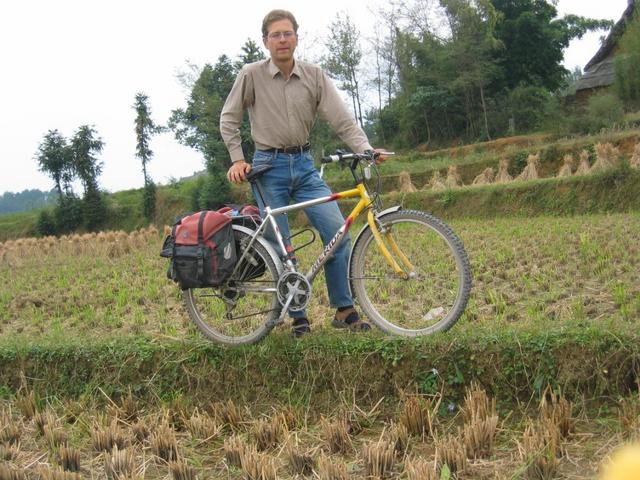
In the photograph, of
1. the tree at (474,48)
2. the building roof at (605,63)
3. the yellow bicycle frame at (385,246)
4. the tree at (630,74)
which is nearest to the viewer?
the yellow bicycle frame at (385,246)

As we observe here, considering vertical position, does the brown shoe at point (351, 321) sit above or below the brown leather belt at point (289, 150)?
below

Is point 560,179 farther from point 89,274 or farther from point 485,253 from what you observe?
point 89,274

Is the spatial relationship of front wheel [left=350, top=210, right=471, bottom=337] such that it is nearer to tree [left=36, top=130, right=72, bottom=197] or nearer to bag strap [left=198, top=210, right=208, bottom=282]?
bag strap [left=198, top=210, right=208, bottom=282]

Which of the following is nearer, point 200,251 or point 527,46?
point 200,251

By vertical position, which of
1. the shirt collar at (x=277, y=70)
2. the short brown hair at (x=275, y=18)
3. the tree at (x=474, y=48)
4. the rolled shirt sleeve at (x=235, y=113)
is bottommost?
the rolled shirt sleeve at (x=235, y=113)

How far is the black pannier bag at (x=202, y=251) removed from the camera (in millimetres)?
3754

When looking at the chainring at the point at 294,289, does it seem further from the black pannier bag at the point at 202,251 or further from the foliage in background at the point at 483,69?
the foliage in background at the point at 483,69

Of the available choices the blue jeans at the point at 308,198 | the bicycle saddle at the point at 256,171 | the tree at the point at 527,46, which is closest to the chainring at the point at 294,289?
the blue jeans at the point at 308,198

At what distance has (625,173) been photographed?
12.4m

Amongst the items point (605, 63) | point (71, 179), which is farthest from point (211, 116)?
point (605, 63)

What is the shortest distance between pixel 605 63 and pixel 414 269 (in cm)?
2983

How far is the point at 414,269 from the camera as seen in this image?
12.0ft

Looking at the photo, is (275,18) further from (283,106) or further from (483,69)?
(483,69)

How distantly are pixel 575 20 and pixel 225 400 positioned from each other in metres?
37.0
